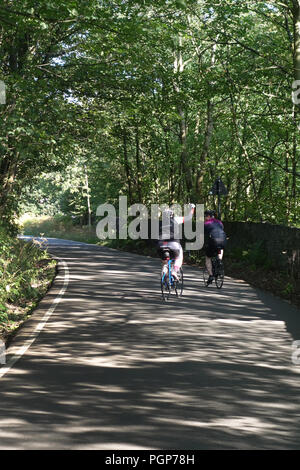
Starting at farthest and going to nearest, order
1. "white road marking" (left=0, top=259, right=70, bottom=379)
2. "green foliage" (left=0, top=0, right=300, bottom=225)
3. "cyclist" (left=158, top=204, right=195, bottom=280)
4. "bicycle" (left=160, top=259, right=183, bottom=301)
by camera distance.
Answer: "green foliage" (left=0, top=0, right=300, bottom=225) → "bicycle" (left=160, top=259, right=183, bottom=301) → "cyclist" (left=158, top=204, right=195, bottom=280) → "white road marking" (left=0, top=259, right=70, bottom=379)

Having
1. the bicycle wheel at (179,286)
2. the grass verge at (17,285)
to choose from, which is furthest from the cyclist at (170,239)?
the grass verge at (17,285)

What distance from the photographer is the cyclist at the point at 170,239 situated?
15695 mm

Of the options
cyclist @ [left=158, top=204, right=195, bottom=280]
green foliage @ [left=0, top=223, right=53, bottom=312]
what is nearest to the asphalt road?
green foliage @ [left=0, top=223, right=53, bottom=312]

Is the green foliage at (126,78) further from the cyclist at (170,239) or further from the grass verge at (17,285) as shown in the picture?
the cyclist at (170,239)

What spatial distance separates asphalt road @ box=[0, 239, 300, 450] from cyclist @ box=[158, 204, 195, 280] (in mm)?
1020

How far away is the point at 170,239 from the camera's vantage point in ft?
52.5

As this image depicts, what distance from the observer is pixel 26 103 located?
1766cm

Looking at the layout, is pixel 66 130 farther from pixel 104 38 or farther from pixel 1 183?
pixel 1 183

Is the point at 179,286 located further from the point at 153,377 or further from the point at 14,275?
the point at 153,377

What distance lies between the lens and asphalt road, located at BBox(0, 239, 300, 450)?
20.0 feet

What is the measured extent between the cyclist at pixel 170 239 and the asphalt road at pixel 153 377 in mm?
1020

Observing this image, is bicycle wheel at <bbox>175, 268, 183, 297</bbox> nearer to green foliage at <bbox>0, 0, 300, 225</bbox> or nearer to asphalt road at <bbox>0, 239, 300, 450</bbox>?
asphalt road at <bbox>0, 239, 300, 450</bbox>

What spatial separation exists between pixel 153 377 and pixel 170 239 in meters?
7.79

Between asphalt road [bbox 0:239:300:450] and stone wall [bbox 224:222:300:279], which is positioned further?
stone wall [bbox 224:222:300:279]
